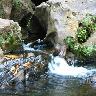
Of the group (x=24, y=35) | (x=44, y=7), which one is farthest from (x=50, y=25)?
(x=24, y=35)

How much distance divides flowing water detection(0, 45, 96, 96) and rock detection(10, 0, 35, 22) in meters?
5.66

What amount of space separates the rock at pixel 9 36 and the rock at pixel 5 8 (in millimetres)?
3190

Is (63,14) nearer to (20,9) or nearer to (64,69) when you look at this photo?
(64,69)

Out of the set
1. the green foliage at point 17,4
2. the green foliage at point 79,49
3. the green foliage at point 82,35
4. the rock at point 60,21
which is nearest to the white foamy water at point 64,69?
the green foliage at point 79,49

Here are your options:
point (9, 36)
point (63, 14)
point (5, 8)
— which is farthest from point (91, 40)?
point (5, 8)

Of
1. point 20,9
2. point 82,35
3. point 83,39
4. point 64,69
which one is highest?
point 20,9

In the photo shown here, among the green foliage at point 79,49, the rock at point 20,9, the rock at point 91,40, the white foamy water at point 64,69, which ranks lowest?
the white foamy water at point 64,69

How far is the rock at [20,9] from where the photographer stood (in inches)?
731

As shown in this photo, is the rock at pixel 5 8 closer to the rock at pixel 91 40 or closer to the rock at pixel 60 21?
the rock at pixel 60 21

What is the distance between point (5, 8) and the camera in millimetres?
17859

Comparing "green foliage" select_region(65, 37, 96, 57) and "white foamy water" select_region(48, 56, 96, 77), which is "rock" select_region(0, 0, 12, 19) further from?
"white foamy water" select_region(48, 56, 96, 77)

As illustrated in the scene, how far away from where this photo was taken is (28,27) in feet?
61.9

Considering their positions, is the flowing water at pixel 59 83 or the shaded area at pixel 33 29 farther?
the shaded area at pixel 33 29

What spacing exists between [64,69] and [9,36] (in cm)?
255
